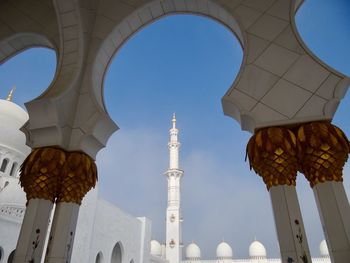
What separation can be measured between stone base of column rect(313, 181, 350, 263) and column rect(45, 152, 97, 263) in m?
1.98

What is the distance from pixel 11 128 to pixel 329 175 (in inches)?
647

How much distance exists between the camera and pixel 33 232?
7.95 feet

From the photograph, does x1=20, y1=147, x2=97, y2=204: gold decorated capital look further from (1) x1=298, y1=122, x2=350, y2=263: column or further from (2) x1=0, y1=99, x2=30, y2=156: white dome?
(2) x1=0, y1=99, x2=30, y2=156: white dome

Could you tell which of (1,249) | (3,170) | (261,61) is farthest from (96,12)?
(3,170)

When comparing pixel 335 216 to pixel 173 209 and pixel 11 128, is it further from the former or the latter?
pixel 173 209

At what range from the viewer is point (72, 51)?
3.19m

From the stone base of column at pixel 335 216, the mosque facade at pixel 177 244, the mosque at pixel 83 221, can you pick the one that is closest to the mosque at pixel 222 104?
the stone base of column at pixel 335 216

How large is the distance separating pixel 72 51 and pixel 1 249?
29.1ft

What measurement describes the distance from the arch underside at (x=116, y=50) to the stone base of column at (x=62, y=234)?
591mm

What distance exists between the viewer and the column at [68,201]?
242cm

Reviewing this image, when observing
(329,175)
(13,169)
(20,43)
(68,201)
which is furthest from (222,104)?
(13,169)

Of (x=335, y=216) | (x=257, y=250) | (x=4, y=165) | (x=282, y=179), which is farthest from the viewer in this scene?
(x=257, y=250)

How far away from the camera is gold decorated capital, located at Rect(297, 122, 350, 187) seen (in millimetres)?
2010

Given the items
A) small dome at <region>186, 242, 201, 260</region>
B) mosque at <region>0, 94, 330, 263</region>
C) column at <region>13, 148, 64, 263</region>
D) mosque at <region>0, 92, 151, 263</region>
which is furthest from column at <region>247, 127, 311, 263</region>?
small dome at <region>186, 242, 201, 260</region>
